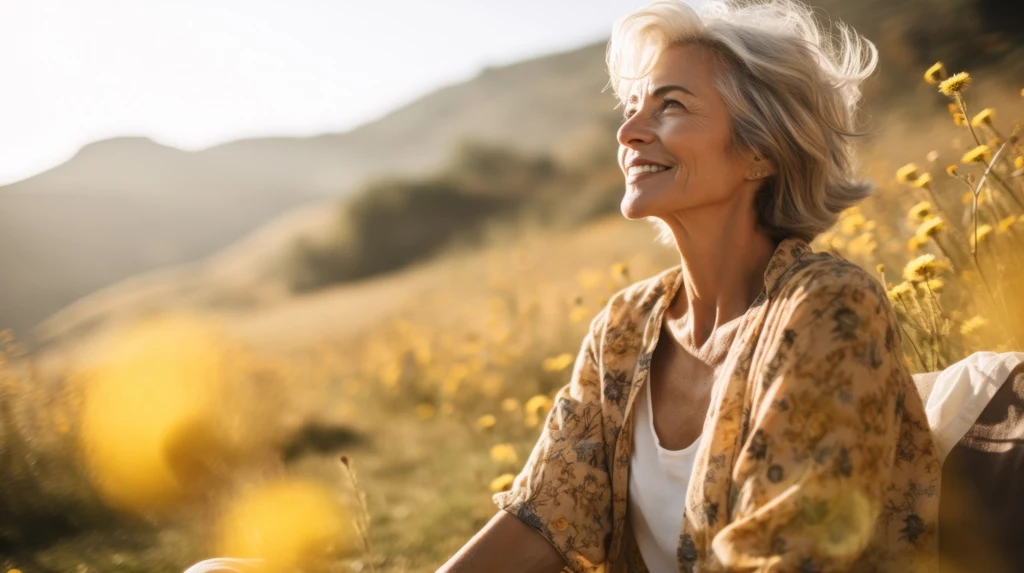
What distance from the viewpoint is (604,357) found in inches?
77.1

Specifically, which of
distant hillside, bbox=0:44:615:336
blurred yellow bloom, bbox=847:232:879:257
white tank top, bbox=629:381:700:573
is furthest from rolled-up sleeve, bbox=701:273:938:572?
distant hillside, bbox=0:44:615:336

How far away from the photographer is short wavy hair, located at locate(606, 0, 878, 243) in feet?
5.99

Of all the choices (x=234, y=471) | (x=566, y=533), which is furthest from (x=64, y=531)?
(x=566, y=533)

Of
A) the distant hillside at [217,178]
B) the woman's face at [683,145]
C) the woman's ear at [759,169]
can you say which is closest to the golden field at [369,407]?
the woman's ear at [759,169]

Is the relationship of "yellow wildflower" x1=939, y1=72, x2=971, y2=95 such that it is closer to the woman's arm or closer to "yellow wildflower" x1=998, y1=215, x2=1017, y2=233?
"yellow wildflower" x1=998, y1=215, x2=1017, y2=233

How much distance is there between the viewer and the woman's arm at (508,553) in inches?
71.1

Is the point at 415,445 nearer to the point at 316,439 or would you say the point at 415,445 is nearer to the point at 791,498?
the point at 316,439

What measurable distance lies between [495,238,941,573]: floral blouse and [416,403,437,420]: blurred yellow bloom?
10.7 feet

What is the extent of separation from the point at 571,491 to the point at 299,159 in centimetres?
1451

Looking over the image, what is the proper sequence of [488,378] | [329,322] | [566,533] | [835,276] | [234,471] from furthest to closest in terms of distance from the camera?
1. [329,322]
2. [488,378]
3. [234,471]
4. [566,533]
5. [835,276]

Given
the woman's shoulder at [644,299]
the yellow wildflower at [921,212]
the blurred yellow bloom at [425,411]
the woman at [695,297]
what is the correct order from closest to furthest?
the woman at [695,297] < the woman's shoulder at [644,299] < the yellow wildflower at [921,212] < the blurred yellow bloom at [425,411]

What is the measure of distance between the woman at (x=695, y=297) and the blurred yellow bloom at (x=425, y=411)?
2938 mm

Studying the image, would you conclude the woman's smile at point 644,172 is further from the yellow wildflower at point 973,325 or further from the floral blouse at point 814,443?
the yellow wildflower at point 973,325

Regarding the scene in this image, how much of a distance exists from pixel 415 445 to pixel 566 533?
2982 mm
